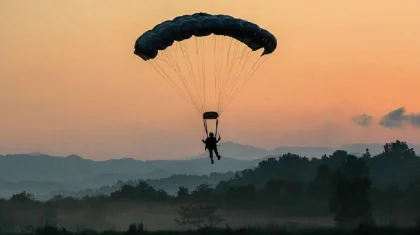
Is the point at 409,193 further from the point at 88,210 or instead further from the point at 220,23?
the point at 220,23

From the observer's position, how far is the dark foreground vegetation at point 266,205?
13162cm

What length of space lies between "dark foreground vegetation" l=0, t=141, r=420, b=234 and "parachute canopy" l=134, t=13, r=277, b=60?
77.9 m

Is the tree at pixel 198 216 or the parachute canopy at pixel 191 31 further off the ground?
the parachute canopy at pixel 191 31

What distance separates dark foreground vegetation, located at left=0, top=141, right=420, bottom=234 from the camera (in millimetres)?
131625

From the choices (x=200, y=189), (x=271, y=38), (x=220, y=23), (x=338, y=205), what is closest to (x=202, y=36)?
(x=220, y=23)

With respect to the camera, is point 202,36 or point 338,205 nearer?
point 202,36

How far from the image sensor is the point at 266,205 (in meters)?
163

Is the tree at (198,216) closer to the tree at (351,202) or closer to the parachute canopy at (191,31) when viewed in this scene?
the tree at (351,202)

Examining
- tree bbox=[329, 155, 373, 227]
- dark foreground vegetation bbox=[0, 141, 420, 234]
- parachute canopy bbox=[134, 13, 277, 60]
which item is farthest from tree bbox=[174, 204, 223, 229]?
parachute canopy bbox=[134, 13, 277, 60]

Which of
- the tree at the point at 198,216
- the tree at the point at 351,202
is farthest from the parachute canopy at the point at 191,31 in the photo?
the tree at the point at 198,216

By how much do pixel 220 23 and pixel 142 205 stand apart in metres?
151

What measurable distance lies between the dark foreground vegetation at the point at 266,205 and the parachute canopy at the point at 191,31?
77.9m

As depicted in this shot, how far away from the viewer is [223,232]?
302 ft

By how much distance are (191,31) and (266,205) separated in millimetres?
123516
